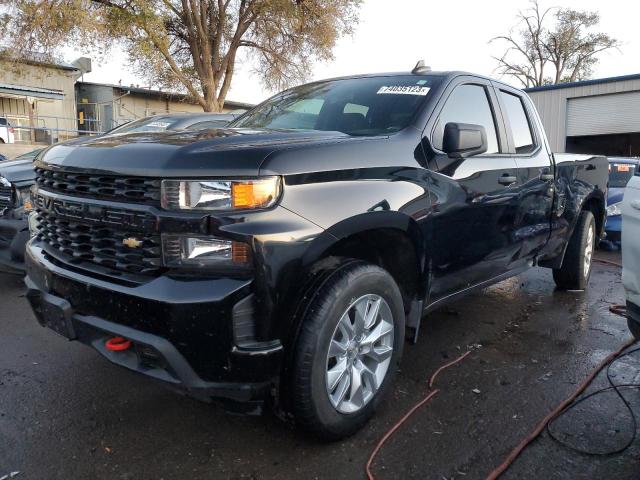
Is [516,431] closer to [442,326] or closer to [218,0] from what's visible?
[442,326]

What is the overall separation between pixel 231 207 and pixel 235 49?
19607mm

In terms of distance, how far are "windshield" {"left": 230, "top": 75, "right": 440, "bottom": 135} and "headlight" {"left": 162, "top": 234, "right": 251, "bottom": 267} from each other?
125 centimetres

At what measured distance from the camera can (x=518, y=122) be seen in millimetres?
4270

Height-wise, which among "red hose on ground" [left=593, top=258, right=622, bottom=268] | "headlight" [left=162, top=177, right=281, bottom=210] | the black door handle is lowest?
"red hose on ground" [left=593, top=258, right=622, bottom=268]

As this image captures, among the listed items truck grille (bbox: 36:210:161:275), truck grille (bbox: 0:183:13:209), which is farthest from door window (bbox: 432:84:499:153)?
truck grille (bbox: 0:183:13:209)

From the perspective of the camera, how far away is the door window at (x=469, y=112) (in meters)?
3.23

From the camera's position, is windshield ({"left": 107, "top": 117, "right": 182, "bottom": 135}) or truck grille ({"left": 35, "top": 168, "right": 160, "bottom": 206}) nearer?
truck grille ({"left": 35, "top": 168, "right": 160, "bottom": 206})

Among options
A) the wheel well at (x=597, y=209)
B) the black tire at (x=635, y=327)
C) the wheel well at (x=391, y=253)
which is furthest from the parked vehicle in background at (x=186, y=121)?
the black tire at (x=635, y=327)

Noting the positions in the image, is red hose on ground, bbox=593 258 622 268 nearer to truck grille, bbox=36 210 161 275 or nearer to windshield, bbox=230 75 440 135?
windshield, bbox=230 75 440 135

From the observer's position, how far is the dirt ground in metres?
2.40

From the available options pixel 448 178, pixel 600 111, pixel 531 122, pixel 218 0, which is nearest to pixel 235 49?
pixel 218 0

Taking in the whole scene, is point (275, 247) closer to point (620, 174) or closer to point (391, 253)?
point (391, 253)

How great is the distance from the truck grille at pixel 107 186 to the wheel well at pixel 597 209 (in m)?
4.42

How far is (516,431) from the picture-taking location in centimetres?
273
